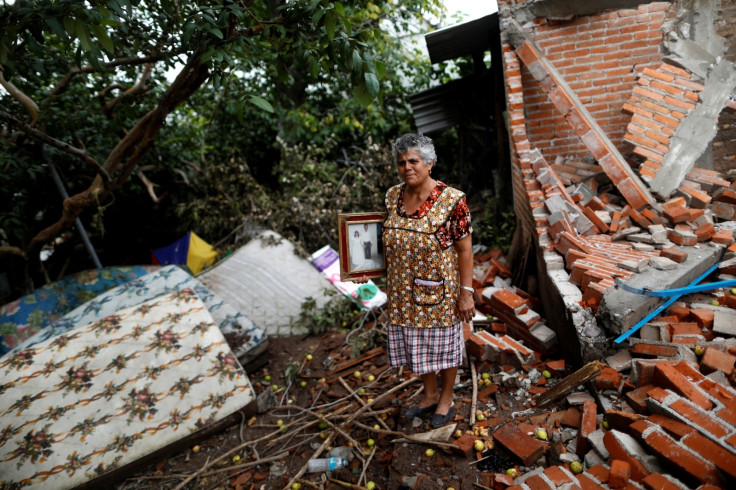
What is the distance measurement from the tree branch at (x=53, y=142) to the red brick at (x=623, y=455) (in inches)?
177

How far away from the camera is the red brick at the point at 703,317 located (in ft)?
8.82

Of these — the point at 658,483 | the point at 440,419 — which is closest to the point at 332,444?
the point at 440,419

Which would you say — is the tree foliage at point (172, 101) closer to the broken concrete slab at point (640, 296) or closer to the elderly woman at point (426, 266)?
the elderly woman at point (426, 266)

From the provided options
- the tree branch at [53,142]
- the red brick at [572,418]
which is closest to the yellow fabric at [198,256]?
the tree branch at [53,142]

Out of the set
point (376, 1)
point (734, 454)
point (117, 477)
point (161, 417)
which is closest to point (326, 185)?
point (376, 1)

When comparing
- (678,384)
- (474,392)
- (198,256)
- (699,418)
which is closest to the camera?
(699,418)

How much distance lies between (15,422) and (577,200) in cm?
510

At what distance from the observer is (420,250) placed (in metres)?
2.45

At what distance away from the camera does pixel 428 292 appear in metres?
2.54

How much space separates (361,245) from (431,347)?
804mm

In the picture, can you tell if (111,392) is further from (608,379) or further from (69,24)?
(608,379)

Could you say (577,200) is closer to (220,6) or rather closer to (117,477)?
(220,6)

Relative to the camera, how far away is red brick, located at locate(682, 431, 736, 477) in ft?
5.93

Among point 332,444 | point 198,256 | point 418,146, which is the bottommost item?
point 332,444
